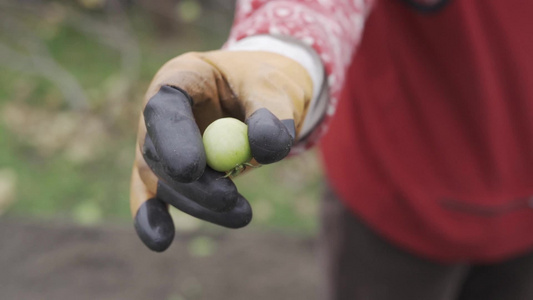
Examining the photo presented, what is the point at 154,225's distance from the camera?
3.21 feet

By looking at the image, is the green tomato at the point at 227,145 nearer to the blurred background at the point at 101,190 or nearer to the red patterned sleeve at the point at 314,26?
the red patterned sleeve at the point at 314,26

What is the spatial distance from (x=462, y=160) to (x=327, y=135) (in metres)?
0.49

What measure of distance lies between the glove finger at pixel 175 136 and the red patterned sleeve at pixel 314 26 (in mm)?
344

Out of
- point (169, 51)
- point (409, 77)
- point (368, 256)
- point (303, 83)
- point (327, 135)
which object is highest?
point (303, 83)

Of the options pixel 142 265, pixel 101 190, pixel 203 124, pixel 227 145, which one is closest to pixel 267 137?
pixel 227 145

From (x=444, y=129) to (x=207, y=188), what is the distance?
873 mm

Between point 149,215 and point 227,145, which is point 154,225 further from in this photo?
point 227,145

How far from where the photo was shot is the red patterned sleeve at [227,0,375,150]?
45.0 inches

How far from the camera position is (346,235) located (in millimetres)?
1874

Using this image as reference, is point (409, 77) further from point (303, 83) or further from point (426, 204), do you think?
point (303, 83)

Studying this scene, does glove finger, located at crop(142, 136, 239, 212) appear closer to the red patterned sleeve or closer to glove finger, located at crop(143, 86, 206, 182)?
glove finger, located at crop(143, 86, 206, 182)

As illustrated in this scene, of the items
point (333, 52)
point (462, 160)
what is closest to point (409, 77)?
point (462, 160)

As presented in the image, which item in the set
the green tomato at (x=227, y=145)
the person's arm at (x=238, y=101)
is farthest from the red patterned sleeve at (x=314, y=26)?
the green tomato at (x=227, y=145)

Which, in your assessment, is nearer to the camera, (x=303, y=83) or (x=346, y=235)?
(x=303, y=83)
